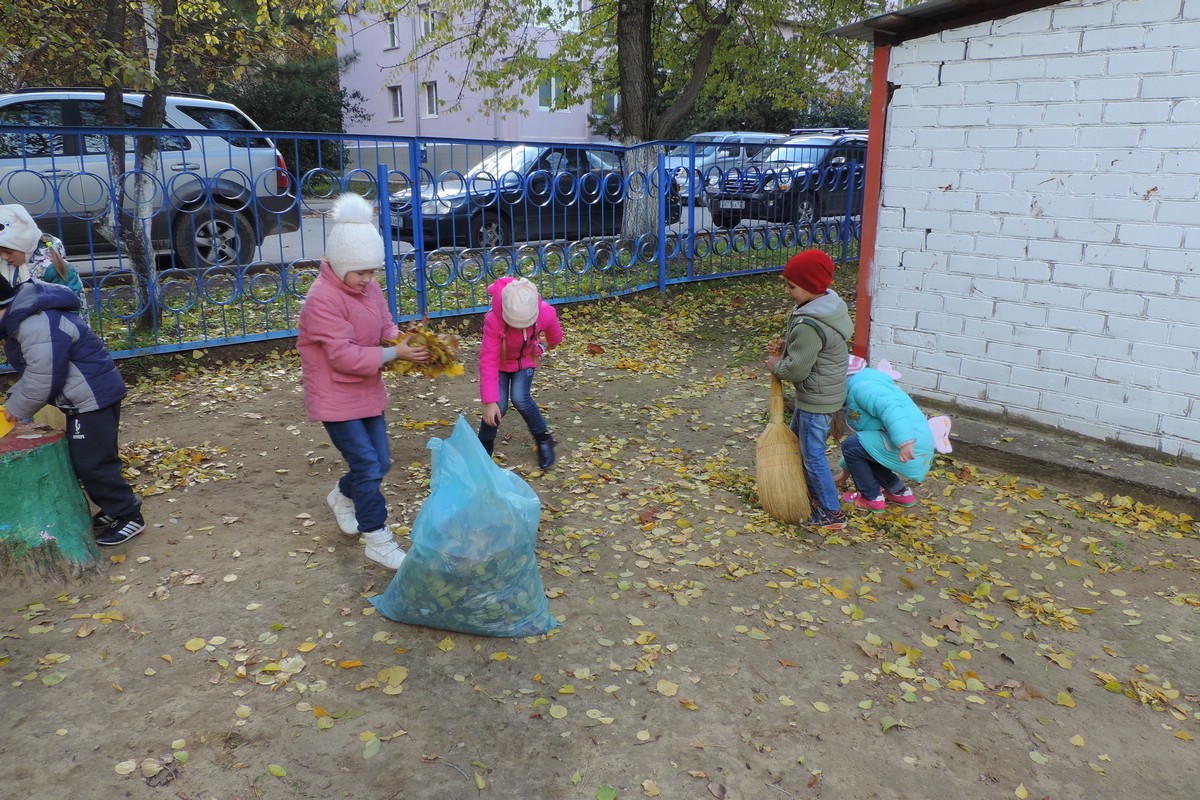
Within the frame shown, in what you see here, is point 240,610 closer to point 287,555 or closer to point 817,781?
point 287,555

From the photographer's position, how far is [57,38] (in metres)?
6.43

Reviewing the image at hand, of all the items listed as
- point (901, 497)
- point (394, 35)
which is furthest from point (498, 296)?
point (394, 35)

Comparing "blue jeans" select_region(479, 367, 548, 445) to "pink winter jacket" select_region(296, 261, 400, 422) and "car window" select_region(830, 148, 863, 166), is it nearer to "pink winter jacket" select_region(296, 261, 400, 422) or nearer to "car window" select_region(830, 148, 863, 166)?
"pink winter jacket" select_region(296, 261, 400, 422)

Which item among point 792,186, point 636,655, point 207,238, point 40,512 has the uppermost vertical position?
point 792,186

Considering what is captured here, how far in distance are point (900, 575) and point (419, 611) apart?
205 centimetres

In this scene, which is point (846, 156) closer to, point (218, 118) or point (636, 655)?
point (218, 118)

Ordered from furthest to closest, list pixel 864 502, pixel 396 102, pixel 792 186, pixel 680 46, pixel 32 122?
pixel 396 102
pixel 680 46
pixel 792 186
pixel 32 122
pixel 864 502

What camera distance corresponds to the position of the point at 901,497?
4289 mm

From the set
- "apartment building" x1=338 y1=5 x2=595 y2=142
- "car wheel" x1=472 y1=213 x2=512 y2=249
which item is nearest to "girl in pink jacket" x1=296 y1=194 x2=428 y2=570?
"car wheel" x1=472 y1=213 x2=512 y2=249

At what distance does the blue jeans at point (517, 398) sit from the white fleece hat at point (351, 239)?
51.3 inches

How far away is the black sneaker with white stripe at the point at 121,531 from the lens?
3686mm

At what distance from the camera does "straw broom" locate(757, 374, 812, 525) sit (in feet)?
13.2

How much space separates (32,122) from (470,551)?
290 inches

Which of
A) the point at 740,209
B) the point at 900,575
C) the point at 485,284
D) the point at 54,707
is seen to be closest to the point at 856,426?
the point at 900,575
